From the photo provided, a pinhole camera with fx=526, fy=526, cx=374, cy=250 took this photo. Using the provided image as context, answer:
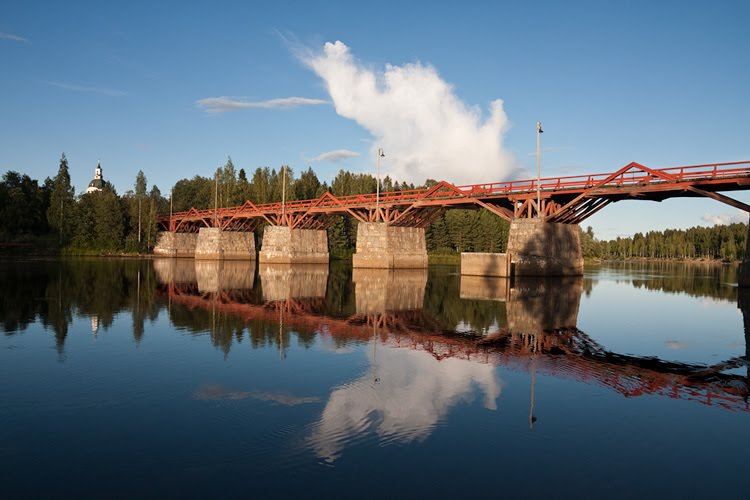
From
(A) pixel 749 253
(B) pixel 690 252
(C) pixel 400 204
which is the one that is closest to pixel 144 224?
(C) pixel 400 204

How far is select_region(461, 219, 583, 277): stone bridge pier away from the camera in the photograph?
41.1 metres

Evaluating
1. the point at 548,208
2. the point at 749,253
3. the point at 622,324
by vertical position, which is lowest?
the point at 622,324

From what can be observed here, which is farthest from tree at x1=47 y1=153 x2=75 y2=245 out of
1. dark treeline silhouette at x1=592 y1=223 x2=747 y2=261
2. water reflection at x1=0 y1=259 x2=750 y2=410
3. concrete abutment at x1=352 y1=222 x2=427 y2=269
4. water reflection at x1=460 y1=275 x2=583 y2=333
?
dark treeline silhouette at x1=592 y1=223 x2=747 y2=261

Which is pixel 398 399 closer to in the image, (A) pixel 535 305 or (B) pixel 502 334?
(B) pixel 502 334

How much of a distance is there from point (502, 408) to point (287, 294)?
19870 millimetres

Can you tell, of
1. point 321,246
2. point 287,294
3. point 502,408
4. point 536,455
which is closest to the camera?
point 536,455

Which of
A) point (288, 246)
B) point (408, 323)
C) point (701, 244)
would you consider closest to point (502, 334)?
point (408, 323)

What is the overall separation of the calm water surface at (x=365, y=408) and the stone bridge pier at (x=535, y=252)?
24.3m

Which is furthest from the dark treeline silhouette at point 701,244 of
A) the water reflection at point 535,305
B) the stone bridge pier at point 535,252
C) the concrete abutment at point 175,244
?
the water reflection at point 535,305

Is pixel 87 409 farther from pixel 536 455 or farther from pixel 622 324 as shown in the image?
pixel 622 324

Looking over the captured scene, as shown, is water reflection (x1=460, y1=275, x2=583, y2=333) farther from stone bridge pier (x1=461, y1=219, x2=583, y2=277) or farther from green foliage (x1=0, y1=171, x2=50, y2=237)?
green foliage (x1=0, y1=171, x2=50, y2=237)

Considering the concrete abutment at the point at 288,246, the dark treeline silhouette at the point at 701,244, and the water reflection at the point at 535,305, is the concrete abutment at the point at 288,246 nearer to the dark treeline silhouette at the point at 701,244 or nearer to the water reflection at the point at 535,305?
the water reflection at the point at 535,305

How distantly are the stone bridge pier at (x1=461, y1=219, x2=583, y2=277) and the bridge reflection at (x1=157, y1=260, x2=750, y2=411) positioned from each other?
13.0m

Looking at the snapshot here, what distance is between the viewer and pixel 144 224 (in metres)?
99.9
